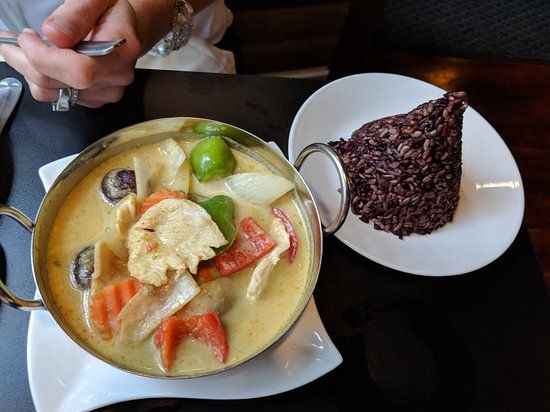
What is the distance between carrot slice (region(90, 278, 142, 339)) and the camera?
85cm

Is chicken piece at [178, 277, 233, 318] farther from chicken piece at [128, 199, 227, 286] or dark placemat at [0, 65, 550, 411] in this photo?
dark placemat at [0, 65, 550, 411]

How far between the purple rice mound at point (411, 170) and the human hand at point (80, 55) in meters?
0.64

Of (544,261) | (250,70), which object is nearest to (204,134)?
(250,70)

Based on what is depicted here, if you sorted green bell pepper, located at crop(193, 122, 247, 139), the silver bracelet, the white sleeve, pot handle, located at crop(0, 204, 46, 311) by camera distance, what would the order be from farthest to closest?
the white sleeve, the silver bracelet, green bell pepper, located at crop(193, 122, 247, 139), pot handle, located at crop(0, 204, 46, 311)

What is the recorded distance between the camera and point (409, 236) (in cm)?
124

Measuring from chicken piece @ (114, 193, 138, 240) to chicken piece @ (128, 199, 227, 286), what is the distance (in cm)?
2

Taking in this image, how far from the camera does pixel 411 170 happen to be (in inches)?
47.9

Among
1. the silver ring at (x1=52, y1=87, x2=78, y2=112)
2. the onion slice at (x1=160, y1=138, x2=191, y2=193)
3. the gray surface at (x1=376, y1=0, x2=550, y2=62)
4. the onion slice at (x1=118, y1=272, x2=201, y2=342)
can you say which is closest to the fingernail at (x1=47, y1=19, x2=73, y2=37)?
the silver ring at (x1=52, y1=87, x2=78, y2=112)

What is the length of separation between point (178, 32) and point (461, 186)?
907 millimetres

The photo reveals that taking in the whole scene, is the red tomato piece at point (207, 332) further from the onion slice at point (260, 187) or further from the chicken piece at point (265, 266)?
the onion slice at point (260, 187)

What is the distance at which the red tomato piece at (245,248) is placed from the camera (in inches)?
36.8

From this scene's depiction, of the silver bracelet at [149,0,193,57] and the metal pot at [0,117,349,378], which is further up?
the silver bracelet at [149,0,193,57]

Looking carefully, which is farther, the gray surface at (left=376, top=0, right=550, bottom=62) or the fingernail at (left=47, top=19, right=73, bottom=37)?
the gray surface at (left=376, top=0, right=550, bottom=62)

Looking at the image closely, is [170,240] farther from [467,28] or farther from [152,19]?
[467,28]
